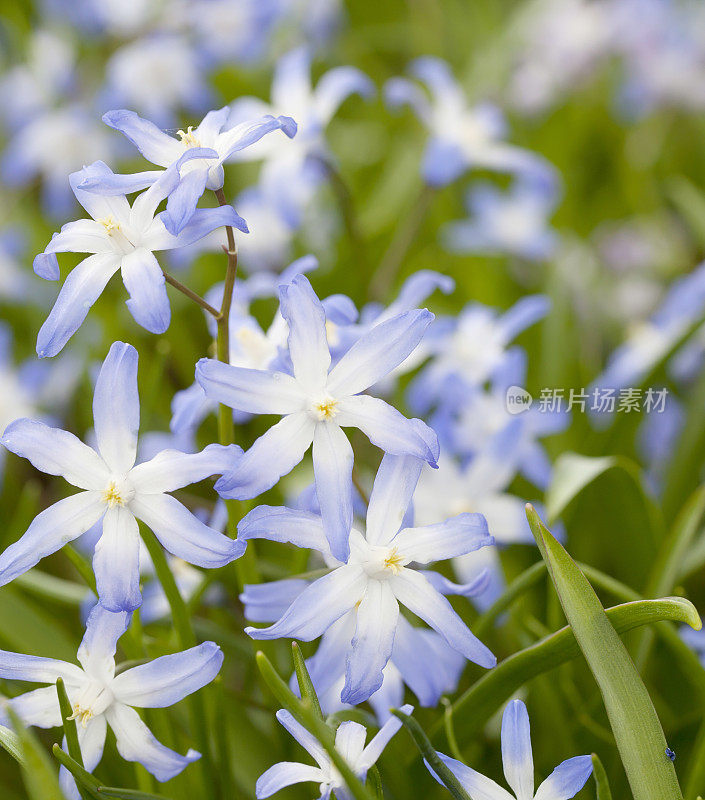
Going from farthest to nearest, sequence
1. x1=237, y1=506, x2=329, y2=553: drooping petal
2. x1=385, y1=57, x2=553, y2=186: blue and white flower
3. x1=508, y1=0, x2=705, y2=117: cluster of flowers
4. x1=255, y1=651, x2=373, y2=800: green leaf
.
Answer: x1=508, y1=0, x2=705, y2=117: cluster of flowers → x1=385, y1=57, x2=553, y2=186: blue and white flower → x1=237, y1=506, x2=329, y2=553: drooping petal → x1=255, y1=651, x2=373, y2=800: green leaf

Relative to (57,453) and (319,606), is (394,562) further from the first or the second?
(57,453)

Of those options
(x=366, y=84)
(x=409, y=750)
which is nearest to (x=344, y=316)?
(x=409, y=750)

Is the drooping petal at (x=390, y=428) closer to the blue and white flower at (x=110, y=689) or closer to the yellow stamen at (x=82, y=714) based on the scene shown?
the blue and white flower at (x=110, y=689)

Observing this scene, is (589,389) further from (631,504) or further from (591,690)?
(591,690)

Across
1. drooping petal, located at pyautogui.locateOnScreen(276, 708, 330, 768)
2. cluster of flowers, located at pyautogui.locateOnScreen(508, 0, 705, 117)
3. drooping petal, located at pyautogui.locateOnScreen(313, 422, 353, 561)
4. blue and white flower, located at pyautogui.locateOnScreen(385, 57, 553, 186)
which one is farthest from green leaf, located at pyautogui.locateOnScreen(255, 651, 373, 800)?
cluster of flowers, located at pyautogui.locateOnScreen(508, 0, 705, 117)

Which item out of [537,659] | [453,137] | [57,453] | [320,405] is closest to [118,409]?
[57,453]

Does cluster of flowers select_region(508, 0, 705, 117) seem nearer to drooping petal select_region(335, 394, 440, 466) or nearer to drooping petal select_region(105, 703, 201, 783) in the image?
drooping petal select_region(335, 394, 440, 466)

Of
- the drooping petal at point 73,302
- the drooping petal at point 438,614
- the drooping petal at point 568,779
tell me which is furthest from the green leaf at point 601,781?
the drooping petal at point 73,302
